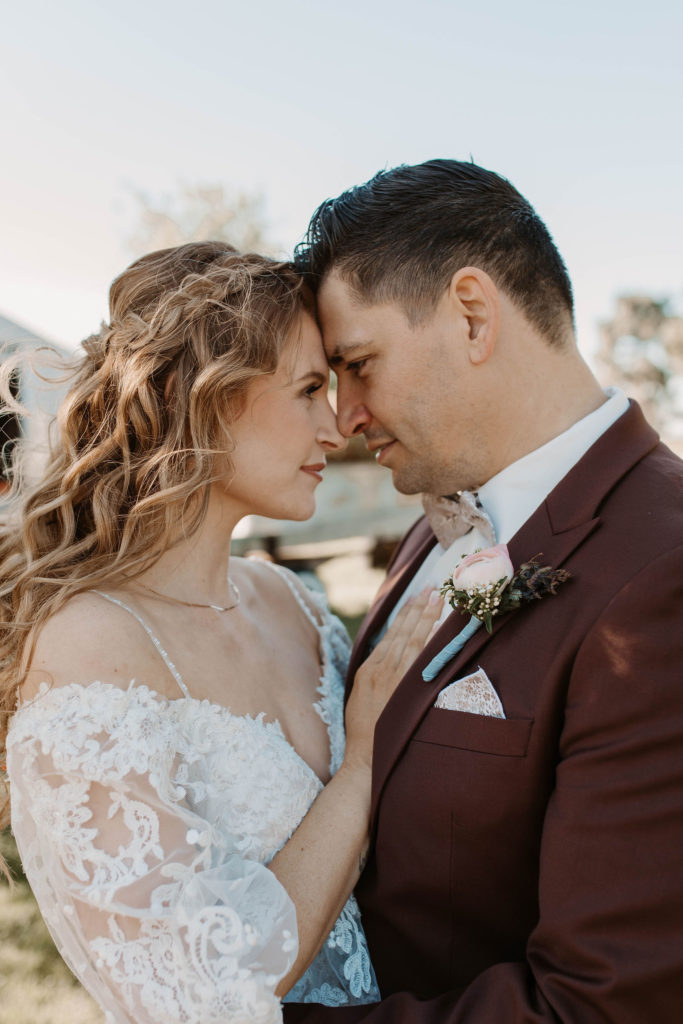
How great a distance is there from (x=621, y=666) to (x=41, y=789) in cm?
143

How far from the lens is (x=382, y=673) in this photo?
2605 millimetres

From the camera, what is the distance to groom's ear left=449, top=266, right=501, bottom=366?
2637 mm

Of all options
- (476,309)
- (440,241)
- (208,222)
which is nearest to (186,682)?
(476,309)

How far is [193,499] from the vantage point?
262 centimetres

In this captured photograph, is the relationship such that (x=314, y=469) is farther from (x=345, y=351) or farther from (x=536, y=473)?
(x=536, y=473)

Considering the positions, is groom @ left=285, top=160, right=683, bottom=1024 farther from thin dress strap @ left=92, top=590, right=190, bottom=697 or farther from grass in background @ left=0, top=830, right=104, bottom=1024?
grass in background @ left=0, top=830, right=104, bottom=1024

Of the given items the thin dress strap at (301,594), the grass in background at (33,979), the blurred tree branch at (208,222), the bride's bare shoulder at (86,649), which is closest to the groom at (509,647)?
the thin dress strap at (301,594)

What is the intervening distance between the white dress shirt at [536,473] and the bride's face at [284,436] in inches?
24.8

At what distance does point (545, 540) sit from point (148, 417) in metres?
1.30

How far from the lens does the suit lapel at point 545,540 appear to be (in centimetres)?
219

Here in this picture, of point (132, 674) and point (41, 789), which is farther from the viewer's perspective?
point (132, 674)

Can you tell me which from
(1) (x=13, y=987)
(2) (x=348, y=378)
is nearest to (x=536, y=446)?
(2) (x=348, y=378)

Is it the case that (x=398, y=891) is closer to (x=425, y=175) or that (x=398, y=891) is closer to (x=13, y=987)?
(x=425, y=175)

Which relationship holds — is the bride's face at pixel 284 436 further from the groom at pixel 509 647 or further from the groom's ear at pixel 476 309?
the groom's ear at pixel 476 309
